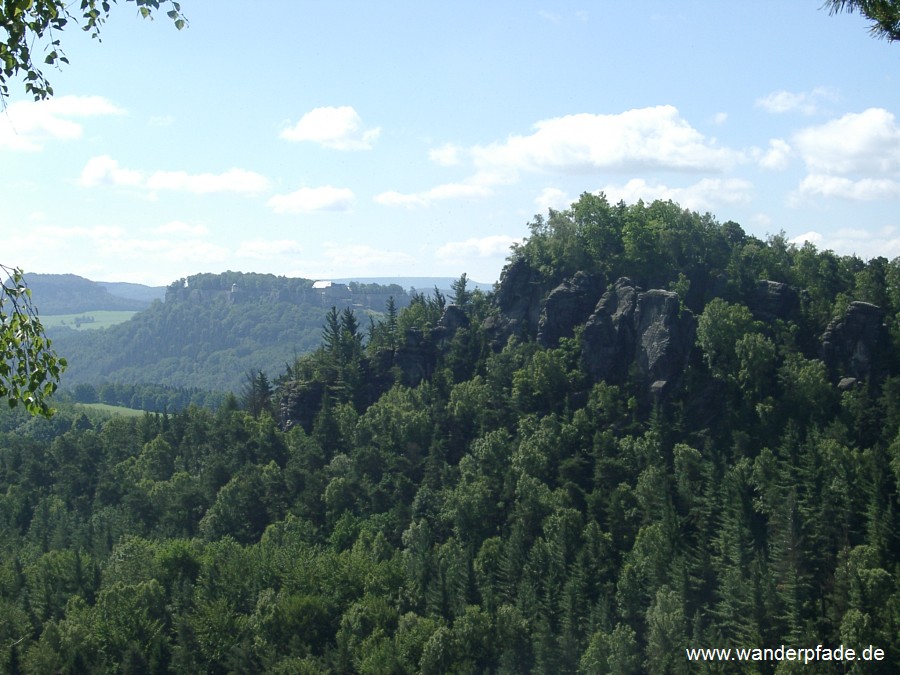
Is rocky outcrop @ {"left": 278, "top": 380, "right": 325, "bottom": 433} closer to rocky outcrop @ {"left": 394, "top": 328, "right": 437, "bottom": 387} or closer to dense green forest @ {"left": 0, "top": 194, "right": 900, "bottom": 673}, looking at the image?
dense green forest @ {"left": 0, "top": 194, "right": 900, "bottom": 673}

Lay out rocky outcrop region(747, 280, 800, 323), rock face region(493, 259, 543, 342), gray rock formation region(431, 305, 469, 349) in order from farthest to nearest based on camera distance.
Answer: gray rock formation region(431, 305, 469, 349) → rock face region(493, 259, 543, 342) → rocky outcrop region(747, 280, 800, 323)

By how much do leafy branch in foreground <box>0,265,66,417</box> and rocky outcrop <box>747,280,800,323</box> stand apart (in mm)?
85239

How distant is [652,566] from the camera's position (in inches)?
2808

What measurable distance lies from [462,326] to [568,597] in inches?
1746

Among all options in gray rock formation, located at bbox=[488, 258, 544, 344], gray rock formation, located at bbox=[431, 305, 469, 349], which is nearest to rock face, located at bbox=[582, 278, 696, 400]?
gray rock formation, located at bbox=[488, 258, 544, 344]

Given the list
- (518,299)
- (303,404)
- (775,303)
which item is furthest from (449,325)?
(775,303)

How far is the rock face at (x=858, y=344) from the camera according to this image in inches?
3270

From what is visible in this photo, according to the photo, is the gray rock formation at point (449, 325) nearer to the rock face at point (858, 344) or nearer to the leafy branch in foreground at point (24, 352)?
the rock face at point (858, 344)

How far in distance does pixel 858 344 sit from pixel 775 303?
31.9 ft

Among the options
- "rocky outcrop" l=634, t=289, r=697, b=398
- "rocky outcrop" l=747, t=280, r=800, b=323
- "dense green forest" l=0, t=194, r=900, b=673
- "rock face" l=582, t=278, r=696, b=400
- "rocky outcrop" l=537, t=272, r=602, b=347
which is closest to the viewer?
"dense green forest" l=0, t=194, r=900, b=673

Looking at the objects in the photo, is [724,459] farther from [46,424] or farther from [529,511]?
[46,424]

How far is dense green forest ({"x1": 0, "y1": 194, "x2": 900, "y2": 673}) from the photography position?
67.6m

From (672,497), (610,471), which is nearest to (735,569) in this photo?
(672,497)

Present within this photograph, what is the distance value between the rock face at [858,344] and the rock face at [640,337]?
12511 mm
